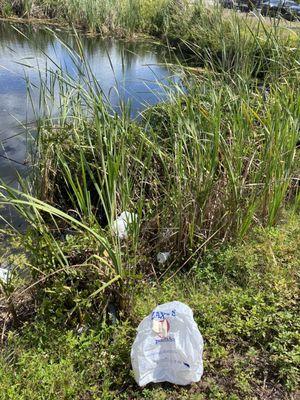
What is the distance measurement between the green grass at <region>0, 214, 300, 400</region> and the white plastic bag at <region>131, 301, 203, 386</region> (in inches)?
2.0

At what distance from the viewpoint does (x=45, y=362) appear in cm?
169

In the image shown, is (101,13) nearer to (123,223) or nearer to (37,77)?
(37,77)

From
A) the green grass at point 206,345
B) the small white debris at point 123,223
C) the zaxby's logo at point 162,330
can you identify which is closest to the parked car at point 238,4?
the small white debris at point 123,223

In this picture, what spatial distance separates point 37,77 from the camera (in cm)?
595

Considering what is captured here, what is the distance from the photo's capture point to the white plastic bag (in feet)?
5.16

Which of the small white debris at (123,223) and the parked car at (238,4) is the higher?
the parked car at (238,4)

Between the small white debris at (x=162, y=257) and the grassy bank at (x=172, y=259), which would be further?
the small white debris at (x=162, y=257)

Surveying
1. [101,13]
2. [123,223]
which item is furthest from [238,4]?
[101,13]

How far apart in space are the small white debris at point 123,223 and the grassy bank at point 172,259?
30 mm

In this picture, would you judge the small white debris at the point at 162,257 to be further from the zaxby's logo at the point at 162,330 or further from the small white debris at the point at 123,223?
the zaxby's logo at the point at 162,330

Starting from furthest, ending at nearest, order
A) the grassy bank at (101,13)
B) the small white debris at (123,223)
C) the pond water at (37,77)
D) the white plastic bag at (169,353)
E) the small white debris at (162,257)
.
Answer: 1. the grassy bank at (101,13)
2. the pond water at (37,77)
3. the small white debris at (162,257)
4. the small white debris at (123,223)
5. the white plastic bag at (169,353)

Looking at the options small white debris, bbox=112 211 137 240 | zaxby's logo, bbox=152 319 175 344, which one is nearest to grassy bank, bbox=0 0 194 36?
small white debris, bbox=112 211 137 240

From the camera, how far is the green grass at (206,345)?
1.58 m

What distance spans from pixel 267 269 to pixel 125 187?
2.73ft
